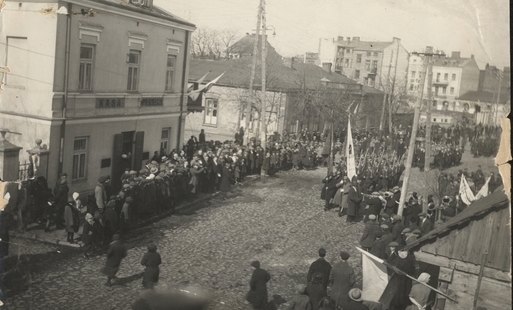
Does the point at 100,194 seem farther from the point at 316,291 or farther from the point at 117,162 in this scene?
the point at 316,291

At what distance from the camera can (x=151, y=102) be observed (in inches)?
456

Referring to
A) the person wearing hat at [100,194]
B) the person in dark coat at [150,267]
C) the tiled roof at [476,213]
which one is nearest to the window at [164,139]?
the person wearing hat at [100,194]

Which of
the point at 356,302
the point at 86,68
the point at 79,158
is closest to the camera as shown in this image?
the point at 356,302

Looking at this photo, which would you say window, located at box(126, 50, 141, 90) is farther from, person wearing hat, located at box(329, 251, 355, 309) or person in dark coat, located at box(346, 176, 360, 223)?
person in dark coat, located at box(346, 176, 360, 223)

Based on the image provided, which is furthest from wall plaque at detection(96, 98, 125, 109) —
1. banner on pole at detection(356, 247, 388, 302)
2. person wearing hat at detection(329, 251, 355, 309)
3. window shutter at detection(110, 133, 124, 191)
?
banner on pole at detection(356, 247, 388, 302)

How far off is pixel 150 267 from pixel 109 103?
11.3 ft

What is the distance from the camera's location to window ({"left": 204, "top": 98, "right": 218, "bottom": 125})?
75.2ft

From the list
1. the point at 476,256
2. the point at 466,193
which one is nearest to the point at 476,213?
the point at 476,256

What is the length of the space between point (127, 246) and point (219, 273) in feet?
5.83

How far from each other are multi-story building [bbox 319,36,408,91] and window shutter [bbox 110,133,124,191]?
4484 mm

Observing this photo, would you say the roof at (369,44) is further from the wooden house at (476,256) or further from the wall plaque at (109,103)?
the wall plaque at (109,103)

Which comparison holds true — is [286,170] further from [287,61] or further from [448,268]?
[448,268]

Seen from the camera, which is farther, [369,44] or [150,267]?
[369,44]

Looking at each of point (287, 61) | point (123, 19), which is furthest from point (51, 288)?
point (287, 61)
